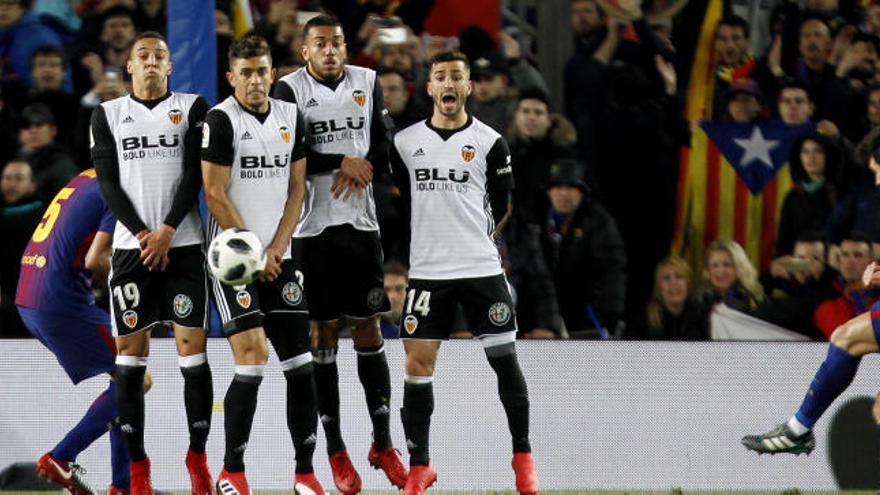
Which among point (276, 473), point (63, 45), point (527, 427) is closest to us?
point (527, 427)

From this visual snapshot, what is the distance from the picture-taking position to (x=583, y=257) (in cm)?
1005

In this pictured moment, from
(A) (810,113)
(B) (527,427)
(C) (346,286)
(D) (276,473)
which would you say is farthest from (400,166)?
(A) (810,113)

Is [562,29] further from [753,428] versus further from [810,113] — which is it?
[753,428]

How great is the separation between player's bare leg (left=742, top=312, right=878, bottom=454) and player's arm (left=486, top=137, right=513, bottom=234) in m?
1.56

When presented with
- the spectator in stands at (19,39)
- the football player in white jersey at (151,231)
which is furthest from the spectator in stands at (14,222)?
the football player in white jersey at (151,231)

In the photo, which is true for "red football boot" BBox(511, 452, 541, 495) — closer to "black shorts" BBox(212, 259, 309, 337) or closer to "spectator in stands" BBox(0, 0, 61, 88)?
"black shorts" BBox(212, 259, 309, 337)

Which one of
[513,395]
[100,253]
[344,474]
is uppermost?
[100,253]

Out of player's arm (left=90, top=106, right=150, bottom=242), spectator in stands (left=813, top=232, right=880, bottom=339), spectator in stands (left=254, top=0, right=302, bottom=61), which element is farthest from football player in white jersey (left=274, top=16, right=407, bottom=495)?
spectator in stands (left=813, top=232, right=880, bottom=339)

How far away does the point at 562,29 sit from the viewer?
10977mm

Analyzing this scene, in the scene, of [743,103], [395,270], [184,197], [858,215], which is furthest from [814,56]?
[184,197]

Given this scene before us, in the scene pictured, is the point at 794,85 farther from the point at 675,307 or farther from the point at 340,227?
the point at 340,227

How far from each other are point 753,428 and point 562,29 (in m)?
3.02

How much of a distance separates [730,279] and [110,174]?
387cm

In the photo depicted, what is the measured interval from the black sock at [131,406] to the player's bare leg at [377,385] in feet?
3.48
